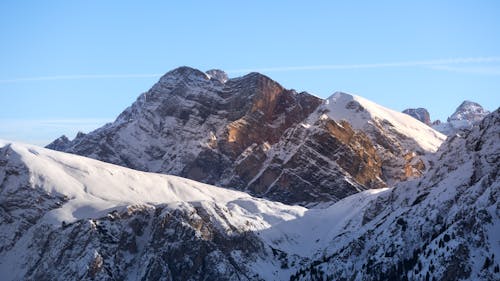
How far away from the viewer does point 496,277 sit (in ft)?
653
